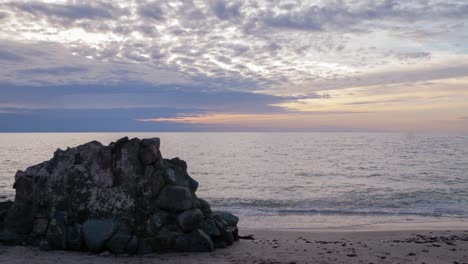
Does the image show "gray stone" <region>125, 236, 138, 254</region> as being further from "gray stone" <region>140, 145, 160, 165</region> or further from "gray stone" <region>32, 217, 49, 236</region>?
"gray stone" <region>32, 217, 49, 236</region>

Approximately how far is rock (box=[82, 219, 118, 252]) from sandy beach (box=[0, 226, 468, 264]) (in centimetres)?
38

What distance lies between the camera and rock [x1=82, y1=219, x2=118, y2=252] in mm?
13625

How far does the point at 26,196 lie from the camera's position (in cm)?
1518

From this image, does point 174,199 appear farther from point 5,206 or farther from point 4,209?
point 5,206

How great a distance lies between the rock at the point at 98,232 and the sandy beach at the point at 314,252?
1.26 feet

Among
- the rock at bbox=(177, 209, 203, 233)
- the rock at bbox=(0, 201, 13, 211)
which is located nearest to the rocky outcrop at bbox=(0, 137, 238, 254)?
the rock at bbox=(177, 209, 203, 233)

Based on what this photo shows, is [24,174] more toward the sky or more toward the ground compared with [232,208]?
more toward the sky

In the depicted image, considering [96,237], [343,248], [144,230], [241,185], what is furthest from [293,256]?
[241,185]

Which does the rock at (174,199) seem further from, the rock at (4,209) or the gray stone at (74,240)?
the rock at (4,209)

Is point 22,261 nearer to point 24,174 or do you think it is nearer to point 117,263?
point 117,263

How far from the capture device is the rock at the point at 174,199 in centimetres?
1457

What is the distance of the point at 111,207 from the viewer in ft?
47.5

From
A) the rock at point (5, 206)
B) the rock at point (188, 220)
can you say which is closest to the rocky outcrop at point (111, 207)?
the rock at point (188, 220)

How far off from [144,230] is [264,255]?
14.2 ft
